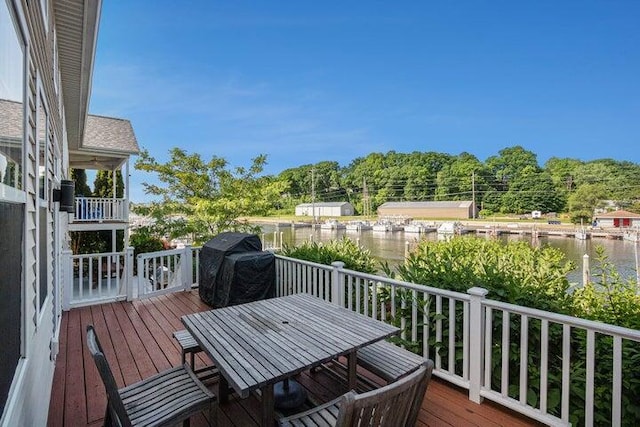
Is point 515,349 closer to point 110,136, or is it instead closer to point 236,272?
point 236,272

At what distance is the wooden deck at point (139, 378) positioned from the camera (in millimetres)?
2521

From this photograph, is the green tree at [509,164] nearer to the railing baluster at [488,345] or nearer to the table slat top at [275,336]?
the railing baluster at [488,345]

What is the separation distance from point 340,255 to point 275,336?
2.92 m

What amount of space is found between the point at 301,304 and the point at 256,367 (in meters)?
1.24

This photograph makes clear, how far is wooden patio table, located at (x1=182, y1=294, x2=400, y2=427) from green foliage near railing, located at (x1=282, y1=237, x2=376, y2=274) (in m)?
2.02

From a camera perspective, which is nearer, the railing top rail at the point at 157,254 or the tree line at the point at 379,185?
the railing top rail at the point at 157,254

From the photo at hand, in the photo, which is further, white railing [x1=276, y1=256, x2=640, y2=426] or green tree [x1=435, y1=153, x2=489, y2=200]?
green tree [x1=435, y1=153, x2=489, y2=200]

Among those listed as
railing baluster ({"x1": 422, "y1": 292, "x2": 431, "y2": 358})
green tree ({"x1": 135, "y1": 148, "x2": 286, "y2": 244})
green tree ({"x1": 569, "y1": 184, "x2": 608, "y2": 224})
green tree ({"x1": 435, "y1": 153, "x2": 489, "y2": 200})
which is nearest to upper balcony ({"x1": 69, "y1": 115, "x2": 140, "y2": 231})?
green tree ({"x1": 135, "y1": 148, "x2": 286, "y2": 244})

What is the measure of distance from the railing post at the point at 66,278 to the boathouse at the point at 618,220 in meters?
47.2

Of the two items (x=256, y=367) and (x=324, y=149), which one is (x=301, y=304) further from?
(x=324, y=149)

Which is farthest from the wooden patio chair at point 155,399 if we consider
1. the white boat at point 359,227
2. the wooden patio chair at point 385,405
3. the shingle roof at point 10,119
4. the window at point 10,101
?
the white boat at point 359,227

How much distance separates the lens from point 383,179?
7162 centimetres

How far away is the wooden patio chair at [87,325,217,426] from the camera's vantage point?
165cm

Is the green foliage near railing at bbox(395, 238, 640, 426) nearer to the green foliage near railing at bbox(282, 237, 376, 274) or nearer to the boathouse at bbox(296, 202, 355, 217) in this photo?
the green foliage near railing at bbox(282, 237, 376, 274)
